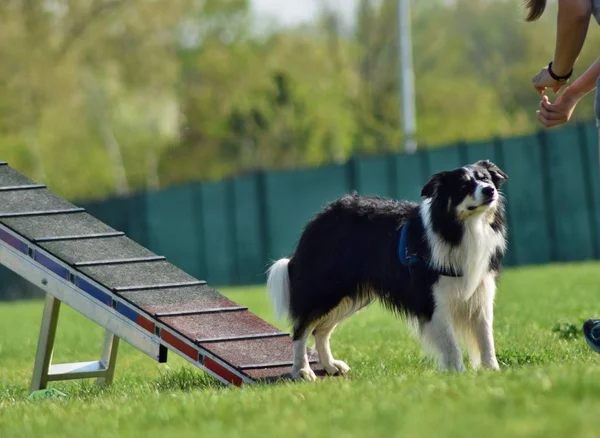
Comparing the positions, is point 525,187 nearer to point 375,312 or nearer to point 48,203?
point 375,312

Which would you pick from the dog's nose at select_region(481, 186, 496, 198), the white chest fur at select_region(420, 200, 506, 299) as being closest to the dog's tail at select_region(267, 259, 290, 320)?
the white chest fur at select_region(420, 200, 506, 299)

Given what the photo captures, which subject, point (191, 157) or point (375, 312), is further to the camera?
point (191, 157)

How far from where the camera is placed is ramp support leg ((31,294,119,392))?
339 inches

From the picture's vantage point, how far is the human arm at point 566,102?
6699 mm

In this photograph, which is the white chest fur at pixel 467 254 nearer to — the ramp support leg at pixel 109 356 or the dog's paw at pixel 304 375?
the dog's paw at pixel 304 375

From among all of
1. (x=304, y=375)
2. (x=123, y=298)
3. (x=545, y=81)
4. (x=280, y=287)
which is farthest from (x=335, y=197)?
(x=545, y=81)

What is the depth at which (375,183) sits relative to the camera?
26156 millimetres

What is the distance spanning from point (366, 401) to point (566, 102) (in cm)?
228

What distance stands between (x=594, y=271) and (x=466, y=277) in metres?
12.0

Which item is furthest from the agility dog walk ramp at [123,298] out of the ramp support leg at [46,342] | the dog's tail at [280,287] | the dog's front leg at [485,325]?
the dog's front leg at [485,325]

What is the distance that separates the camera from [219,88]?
5212cm

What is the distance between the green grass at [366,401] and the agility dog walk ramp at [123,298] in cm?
28

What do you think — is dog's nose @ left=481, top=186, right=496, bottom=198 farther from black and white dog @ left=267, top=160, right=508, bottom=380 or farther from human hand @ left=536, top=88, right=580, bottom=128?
human hand @ left=536, top=88, right=580, bottom=128

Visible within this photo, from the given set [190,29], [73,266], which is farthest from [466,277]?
[190,29]
